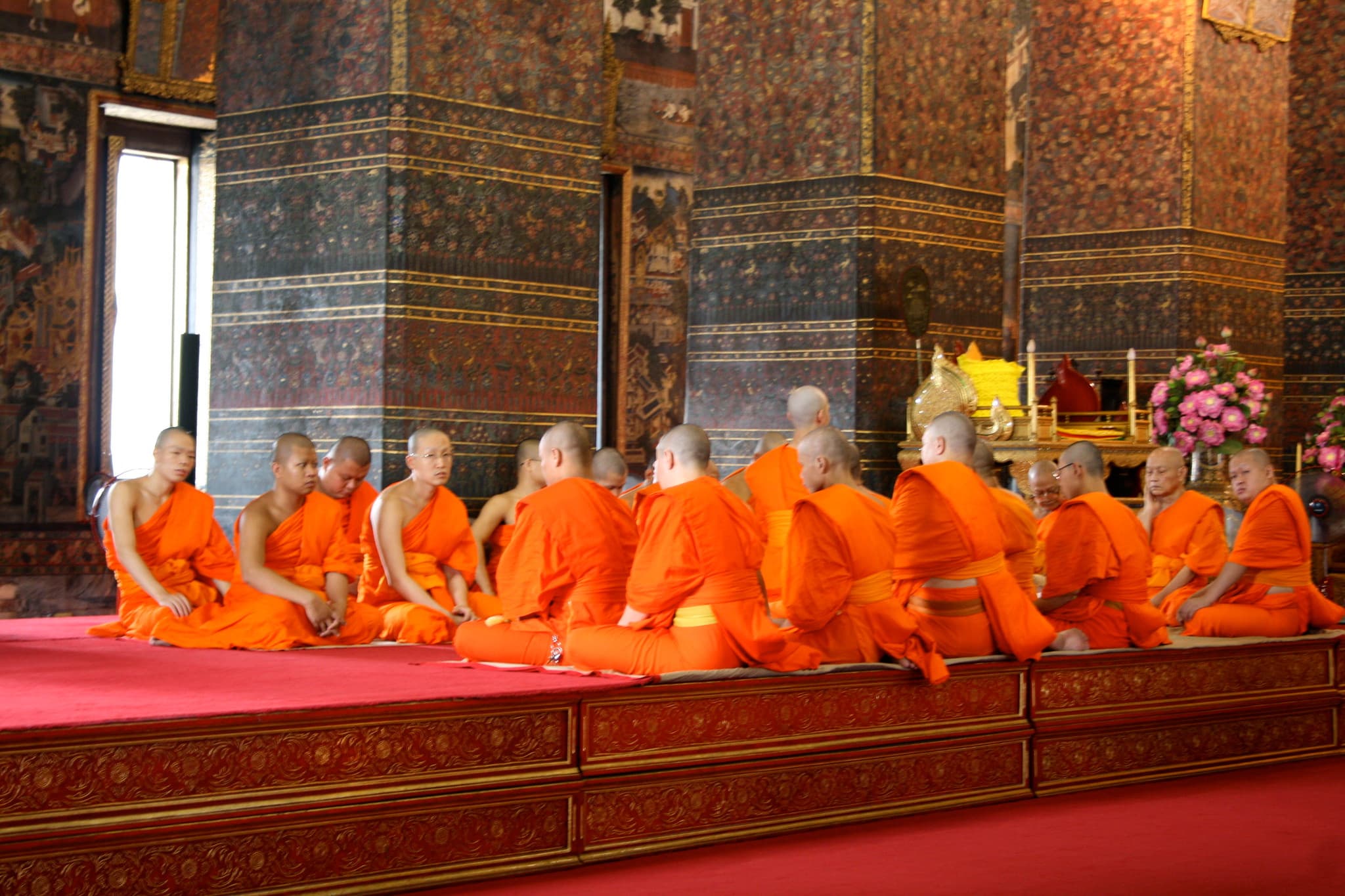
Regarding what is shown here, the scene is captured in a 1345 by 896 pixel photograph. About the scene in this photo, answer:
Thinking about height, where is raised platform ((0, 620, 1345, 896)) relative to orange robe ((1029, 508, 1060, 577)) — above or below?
below

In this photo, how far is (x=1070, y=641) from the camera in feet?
23.4

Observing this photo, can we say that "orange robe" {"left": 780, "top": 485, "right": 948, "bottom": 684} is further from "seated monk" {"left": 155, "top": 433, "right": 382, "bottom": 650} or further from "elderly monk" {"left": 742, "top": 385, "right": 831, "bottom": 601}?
"seated monk" {"left": 155, "top": 433, "right": 382, "bottom": 650}

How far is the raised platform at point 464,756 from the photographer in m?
4.31

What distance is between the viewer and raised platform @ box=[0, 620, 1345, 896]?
431 centimetres

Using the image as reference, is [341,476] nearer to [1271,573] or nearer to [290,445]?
[290,445]

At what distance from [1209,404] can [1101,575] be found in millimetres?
4626

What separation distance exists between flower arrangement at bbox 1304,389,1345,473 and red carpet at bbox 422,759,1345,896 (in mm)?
7087

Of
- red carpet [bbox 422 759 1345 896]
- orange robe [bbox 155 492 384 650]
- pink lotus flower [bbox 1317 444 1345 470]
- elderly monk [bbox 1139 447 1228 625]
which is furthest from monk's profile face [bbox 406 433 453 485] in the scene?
pink lotus flower [bbox 1317 444 1345 470]

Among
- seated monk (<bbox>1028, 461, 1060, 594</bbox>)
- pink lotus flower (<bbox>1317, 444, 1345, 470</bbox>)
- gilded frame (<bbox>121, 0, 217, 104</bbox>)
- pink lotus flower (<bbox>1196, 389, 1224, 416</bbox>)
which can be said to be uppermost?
gilded frame (<bbox>121, 0, 217, 104</bbox>)

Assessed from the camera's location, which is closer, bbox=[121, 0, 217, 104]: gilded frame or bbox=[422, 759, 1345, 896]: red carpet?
bbox=[422, 759, 1345, 896]: red carpet

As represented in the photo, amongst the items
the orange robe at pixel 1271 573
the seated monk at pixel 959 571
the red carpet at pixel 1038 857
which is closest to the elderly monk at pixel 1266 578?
the orange robe at pixel 1271 573

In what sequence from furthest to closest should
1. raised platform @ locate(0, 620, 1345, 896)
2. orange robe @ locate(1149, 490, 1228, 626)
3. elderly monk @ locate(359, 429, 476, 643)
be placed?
orange robe @ locate(1149, 490, 1228, 626), elderly monk @ locate(359, 429, 476, 643), raised platform @ locate(0, 620, 1345, 896)

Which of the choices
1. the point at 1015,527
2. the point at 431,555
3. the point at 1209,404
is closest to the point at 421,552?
the point at 431,555

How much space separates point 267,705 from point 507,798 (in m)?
0.81
